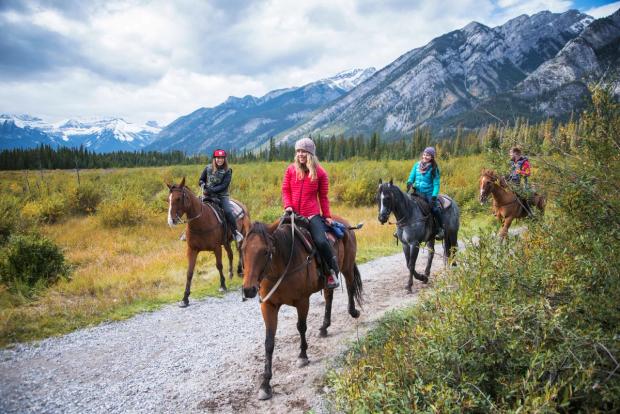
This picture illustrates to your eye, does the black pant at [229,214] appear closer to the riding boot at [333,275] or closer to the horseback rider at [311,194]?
the horseback rider at [311,194]

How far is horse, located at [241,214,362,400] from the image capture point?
13.3ft

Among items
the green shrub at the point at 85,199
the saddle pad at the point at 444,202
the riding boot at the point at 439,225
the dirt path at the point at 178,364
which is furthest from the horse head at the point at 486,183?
the green shrub at the point at 85,199

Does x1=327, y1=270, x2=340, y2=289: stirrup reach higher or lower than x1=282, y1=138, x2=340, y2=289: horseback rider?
lower

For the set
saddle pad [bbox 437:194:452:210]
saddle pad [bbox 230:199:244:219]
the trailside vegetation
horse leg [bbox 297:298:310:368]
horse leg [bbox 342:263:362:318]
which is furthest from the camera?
saddle pad [bbox 230:199:244:219]

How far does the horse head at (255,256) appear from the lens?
3.89 meters

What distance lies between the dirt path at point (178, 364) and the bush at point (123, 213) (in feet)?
33.7

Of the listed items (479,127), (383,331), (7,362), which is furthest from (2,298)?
(479,127)

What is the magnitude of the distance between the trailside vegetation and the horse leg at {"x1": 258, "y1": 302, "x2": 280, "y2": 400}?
1611mm

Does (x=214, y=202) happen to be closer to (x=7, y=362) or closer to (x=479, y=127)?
(x=7, y=362)

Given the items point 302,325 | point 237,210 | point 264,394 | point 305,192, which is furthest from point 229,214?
point 264,394

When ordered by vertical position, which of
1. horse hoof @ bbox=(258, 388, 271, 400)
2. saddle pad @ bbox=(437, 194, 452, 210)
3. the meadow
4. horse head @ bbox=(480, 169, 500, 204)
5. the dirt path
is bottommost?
the dirt path

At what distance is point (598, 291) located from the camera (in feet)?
9.57

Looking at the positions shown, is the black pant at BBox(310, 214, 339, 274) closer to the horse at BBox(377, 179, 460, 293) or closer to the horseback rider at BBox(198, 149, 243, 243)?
the horse at BBox(377, 179, 460, 293)

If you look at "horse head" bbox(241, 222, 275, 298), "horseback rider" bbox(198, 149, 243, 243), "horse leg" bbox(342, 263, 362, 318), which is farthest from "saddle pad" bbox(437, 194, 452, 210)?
"horse head" bbox(241, 222, 275, 298)
